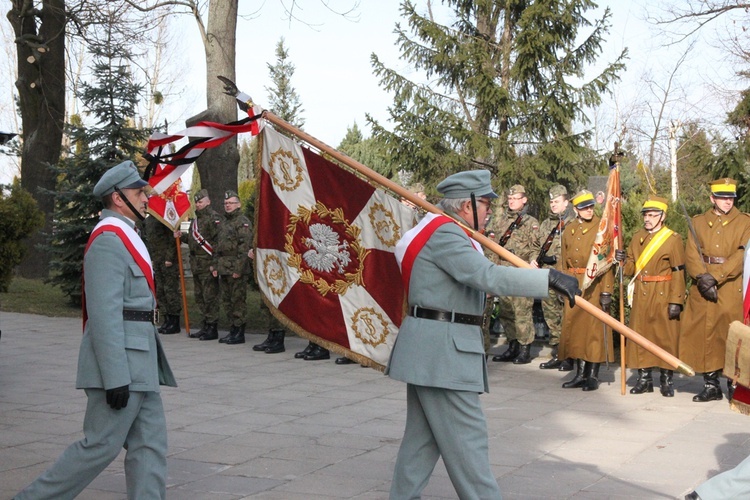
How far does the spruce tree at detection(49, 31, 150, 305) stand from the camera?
51.4ft

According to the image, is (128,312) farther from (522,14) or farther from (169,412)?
(522,14)

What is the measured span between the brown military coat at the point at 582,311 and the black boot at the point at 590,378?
129 mm

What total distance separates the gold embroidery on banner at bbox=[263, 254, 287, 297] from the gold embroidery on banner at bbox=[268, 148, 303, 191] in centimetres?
65

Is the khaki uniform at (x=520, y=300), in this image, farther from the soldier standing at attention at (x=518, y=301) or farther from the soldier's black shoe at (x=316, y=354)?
the soldier's black shoe at (x=316, y=354)

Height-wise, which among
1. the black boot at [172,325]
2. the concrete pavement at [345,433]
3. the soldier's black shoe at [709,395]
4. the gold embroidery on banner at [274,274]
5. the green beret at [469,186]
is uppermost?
the green beret at [469,186]

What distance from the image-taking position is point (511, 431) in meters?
7.49

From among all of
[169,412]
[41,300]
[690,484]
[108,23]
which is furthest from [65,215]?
[690,484]

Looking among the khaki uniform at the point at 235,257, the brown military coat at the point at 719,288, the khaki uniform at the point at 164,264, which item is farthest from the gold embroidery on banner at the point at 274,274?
the khaki uniform at the point at 164,264

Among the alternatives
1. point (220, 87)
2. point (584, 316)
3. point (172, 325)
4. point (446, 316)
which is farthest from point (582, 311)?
point (220, 87)

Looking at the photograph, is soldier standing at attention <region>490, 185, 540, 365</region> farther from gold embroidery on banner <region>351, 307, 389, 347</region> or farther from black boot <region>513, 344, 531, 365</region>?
gold embroidery on banner <region>351, 307, 389, 347</region>

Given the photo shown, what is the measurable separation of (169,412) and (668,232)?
16.9 feet

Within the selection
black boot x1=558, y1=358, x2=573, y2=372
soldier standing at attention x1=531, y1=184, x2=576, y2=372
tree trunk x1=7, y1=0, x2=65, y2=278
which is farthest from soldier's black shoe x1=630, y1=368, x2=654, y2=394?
tree trunk x1=7, y1=0, x2=65, y2=278

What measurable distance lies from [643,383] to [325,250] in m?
3.80

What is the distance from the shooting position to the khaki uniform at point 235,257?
41.6 ft
